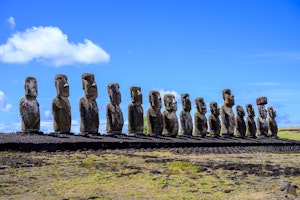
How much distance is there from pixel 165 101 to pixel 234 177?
638 inches

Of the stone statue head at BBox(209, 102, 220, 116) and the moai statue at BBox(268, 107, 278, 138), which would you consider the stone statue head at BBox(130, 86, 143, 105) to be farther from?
the moai statue at BBox(268, 107, 278, 138)

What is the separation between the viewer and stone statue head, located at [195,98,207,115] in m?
26.3

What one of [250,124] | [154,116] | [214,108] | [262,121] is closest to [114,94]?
[154,116]

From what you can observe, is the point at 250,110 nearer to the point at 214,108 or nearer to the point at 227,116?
the point at 227,116

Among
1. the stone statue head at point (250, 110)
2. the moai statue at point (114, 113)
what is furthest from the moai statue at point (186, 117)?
the stone statue head at point (250, 110)

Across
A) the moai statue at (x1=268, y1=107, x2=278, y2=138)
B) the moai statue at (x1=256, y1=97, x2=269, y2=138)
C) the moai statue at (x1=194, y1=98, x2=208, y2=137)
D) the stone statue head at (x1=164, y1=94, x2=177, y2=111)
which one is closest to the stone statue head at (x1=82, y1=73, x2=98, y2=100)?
the stone statue head at (x1=164, y1=94, x2=177, y2=111)

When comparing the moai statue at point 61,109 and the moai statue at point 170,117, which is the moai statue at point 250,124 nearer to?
the moai statue at point 170,117

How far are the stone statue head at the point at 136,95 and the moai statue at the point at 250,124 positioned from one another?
1023 cm

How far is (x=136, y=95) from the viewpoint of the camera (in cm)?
2231

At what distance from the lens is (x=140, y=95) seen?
73.7 feet

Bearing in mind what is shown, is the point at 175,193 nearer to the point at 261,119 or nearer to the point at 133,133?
the point at 133,133

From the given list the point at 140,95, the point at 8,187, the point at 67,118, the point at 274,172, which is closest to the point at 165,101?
the point at 140,95

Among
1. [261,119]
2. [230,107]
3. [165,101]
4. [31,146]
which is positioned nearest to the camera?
[31,146]

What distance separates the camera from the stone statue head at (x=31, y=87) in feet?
57.7
